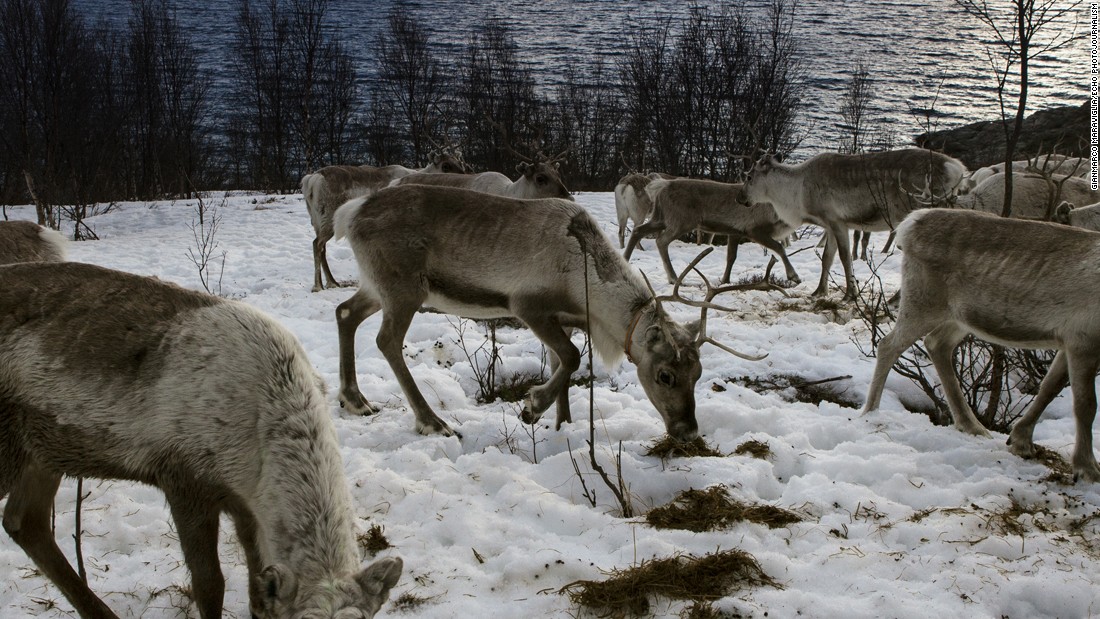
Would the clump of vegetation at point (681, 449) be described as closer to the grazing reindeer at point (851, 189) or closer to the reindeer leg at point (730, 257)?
the grazing reindeer at point (851, 189)

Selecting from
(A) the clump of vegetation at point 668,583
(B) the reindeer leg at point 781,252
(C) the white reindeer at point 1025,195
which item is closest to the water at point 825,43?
(B) the reindeer leg at point 781,252

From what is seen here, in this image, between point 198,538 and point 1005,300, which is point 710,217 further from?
point 198,538

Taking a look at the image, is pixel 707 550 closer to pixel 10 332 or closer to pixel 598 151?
pixel 10 332

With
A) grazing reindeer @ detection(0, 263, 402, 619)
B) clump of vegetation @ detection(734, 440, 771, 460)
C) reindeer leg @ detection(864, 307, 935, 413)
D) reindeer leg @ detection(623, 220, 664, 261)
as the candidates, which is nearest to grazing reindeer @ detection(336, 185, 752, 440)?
clump of vegetation @ detection(734, 440, 771, 460)

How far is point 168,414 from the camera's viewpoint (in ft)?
8.14

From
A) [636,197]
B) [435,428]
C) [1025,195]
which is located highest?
[1025,195]

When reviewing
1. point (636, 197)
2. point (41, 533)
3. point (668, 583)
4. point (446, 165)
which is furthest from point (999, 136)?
point (41, 533)

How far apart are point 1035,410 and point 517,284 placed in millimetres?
2926

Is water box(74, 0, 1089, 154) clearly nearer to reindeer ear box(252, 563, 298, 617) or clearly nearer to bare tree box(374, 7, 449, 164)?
bare tree box(374, 7, 449, 164)

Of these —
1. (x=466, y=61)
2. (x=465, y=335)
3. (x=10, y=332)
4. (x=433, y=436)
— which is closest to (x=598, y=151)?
(x=466, y=61)

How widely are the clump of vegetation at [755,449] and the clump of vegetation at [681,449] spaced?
0.11m

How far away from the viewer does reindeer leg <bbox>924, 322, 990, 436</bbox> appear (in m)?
4.45

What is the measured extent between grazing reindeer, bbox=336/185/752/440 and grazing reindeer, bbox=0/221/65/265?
1.75 metres

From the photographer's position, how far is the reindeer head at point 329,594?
1906 mm
